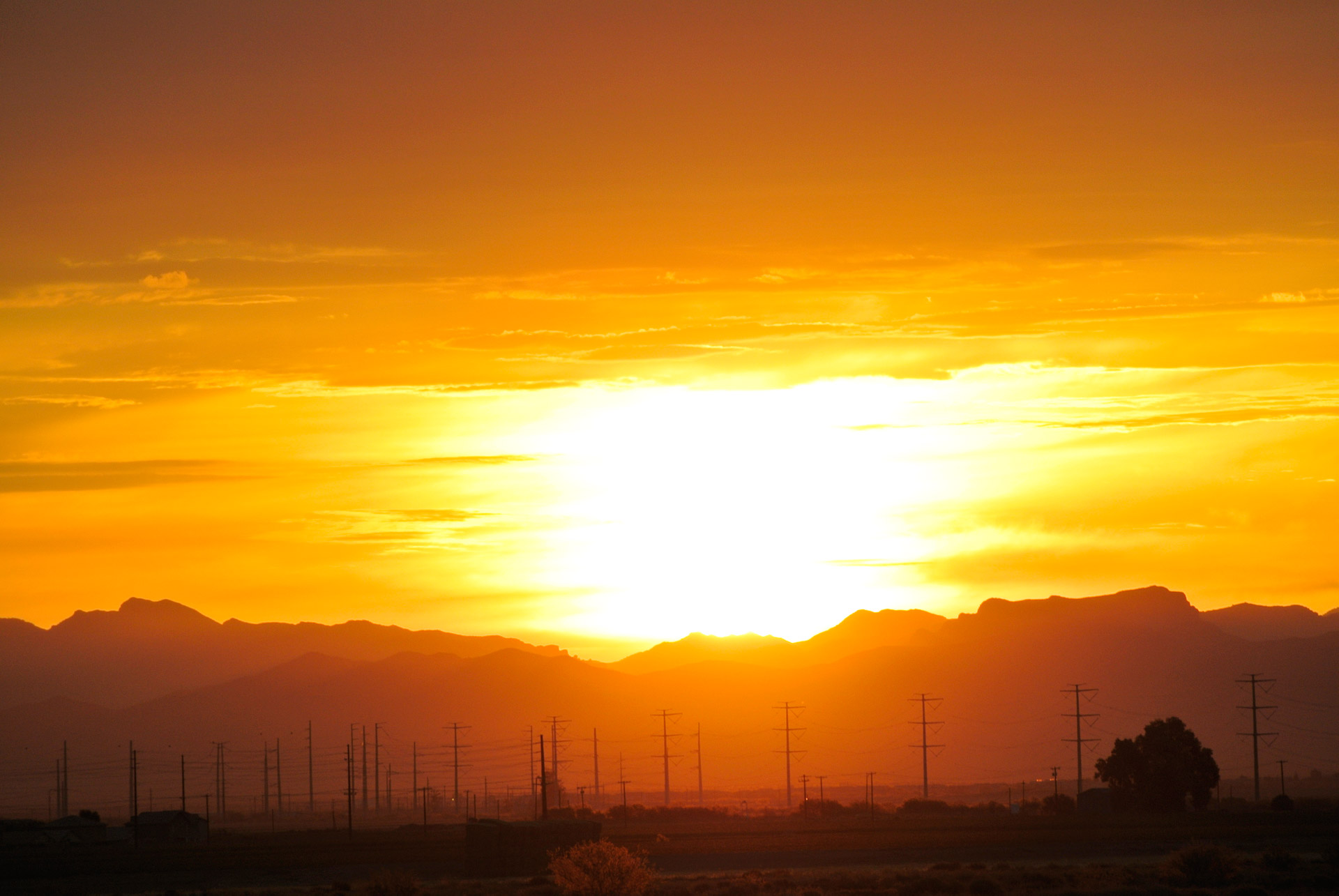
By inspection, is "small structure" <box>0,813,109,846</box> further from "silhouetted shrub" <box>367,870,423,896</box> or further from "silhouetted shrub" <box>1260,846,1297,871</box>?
"silhouetted shrub" <box>1260,846,1297,871</box>

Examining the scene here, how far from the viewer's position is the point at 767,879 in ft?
183

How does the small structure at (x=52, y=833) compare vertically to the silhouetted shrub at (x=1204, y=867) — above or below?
below

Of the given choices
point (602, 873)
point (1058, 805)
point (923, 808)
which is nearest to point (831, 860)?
point (602, 873)

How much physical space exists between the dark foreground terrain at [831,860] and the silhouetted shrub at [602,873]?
2559 millimetres

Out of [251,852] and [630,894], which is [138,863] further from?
[630,894]

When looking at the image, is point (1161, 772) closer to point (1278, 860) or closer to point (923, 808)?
point (923, 808)

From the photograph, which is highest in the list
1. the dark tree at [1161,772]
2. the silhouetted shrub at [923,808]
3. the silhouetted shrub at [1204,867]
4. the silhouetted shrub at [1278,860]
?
the silhouetted shrub at [1204,867]

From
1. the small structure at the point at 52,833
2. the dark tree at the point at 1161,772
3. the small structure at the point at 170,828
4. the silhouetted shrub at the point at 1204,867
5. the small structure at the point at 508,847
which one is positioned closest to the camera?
the silhouetted shrub at the point at 1204,867

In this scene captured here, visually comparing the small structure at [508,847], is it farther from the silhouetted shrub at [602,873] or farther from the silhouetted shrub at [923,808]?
the silhouetted shrub at [923,808]

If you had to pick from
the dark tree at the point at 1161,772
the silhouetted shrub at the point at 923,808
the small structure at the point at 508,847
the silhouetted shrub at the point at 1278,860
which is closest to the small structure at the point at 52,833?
the small structure at the point at 508,847

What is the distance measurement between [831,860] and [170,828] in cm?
6794

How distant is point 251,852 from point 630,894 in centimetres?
4554

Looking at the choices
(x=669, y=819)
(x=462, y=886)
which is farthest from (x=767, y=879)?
(x=669, y=819)

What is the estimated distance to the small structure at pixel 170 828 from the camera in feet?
366
